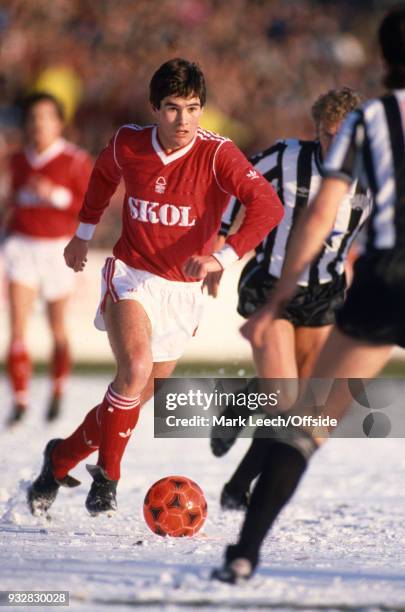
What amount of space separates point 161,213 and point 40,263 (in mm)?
4975

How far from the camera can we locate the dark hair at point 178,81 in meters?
5.08

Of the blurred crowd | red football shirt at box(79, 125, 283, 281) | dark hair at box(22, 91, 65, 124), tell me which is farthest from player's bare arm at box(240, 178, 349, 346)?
the blurred crowd

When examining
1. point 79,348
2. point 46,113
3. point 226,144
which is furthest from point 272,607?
point 79,348

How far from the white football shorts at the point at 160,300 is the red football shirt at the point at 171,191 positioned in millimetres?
51

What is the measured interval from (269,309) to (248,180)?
4.77 ft

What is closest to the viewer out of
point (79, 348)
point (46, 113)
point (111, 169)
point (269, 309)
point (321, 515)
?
point (269, 309)

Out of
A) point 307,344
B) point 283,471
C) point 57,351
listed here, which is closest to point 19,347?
point 57,351

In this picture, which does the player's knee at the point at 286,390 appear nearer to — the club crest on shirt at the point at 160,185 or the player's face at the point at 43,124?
the club crest on shirt at the point at 160,185

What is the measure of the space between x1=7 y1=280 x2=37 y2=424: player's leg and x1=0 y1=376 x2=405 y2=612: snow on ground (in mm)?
750

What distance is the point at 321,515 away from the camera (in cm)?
635

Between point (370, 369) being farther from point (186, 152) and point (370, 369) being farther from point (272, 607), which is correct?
point (186, 152)

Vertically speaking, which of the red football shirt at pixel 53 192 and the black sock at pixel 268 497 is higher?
the red football shirt at pixel 53 192

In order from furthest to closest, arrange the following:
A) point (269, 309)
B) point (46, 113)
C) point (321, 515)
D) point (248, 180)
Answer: point (46, 113), point (321, 515), point (248, 180), point (269, 309)

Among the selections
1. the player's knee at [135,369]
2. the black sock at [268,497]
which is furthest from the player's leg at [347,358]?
the player's knee at [135,369]
